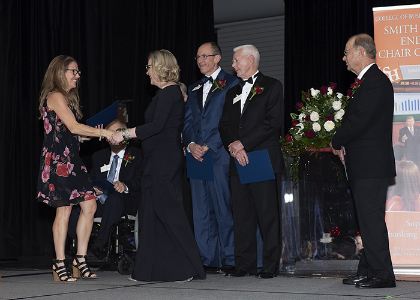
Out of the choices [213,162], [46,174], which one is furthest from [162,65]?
[46,174]

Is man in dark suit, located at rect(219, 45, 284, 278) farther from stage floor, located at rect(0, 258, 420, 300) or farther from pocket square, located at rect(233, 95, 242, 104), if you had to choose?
stage floor, located at rect(0, 258, 420, 300)

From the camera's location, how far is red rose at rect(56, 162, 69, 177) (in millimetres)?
3664

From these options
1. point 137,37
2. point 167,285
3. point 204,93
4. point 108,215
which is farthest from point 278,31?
point 167,285

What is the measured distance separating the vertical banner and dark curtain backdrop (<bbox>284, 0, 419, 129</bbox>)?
3014 millimetres

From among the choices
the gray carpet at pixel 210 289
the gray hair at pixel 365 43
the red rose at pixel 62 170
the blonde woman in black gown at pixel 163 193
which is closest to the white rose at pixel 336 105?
the gray hair at pixel 365 43

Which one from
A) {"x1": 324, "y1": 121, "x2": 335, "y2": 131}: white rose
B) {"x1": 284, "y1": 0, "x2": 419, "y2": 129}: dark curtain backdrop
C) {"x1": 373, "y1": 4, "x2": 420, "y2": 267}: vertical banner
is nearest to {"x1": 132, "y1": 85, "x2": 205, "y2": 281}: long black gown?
{"x1": 324, "y1": 121, "x2": 335, "y2": 131}: white rose

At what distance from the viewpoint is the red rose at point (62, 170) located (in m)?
3.66

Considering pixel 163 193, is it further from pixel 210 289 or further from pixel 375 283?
pixel 375 283

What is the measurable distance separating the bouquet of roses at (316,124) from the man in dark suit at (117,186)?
130cm

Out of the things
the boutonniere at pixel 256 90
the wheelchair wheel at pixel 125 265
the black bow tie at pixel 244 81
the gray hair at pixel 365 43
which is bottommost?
the wheelchair wheel at pixel 125 265

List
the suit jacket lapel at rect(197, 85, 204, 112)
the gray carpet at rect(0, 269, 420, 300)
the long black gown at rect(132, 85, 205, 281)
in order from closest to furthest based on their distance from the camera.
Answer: the gray carpet at rect(0, 269, 420, 300)
the long black gown at rect(132, 85, 205, 281)
the suit jacket lapel at rect(197, 85, 204, 112)

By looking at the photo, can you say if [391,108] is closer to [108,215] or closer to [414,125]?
[414,125]

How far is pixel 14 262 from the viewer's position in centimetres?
561

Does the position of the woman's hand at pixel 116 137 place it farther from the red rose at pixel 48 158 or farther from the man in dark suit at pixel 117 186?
the man in dark suit at pixel 117 186
